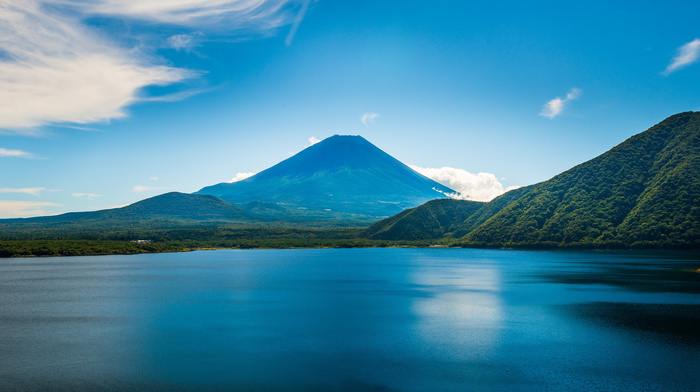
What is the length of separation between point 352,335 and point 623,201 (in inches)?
4813

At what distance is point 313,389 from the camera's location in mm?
22875

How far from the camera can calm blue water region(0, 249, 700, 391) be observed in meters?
24.3

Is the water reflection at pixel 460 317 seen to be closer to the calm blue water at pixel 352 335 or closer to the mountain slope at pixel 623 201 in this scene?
the calm blue water at pixel 352 335

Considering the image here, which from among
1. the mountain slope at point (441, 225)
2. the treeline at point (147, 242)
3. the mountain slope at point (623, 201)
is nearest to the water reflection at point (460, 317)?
the mountain slope at point (623, 201)

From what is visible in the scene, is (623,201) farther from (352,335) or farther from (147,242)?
(147,242)

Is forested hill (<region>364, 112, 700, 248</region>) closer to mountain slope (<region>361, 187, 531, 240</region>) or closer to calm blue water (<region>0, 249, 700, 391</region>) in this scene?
mountain slope (<region>361, 187, 531, 240</region>)

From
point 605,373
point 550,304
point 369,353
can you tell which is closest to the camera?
point 605,373

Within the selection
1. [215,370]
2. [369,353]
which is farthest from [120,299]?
[369,353]

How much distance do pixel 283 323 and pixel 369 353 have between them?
11575 millimetres

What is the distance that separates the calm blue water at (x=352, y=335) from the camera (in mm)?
24344

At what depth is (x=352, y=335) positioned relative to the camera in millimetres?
34375

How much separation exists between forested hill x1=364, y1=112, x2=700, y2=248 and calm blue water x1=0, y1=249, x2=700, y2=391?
5872 centimetres

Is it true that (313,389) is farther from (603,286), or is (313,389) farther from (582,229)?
(582,229)

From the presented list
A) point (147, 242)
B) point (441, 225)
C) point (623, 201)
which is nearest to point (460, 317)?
point (623, 201)
